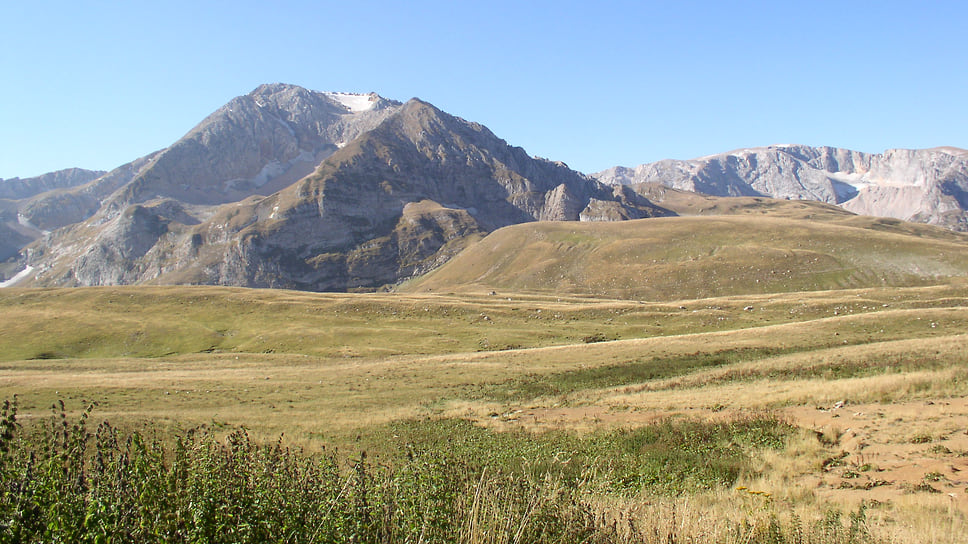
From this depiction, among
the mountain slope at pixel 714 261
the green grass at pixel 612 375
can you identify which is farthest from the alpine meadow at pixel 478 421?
the mountain slope at pixel 714 261

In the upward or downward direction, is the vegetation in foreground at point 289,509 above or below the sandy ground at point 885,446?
above

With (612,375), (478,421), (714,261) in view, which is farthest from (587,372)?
(714,261)

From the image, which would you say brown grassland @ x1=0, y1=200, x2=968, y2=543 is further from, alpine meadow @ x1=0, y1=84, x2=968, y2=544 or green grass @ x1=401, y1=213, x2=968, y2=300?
green grass @ x1=401, y1=213, x2=968, y2=300

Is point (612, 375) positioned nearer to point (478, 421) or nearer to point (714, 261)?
point (478, 421)

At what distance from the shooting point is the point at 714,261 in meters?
143

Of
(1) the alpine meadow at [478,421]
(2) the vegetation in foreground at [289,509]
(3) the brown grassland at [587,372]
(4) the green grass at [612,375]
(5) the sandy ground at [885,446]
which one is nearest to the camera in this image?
(2) the vegetation in foreground at [289,509]

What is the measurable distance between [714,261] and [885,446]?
446 feet

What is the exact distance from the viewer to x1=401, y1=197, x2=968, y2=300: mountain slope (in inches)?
4906

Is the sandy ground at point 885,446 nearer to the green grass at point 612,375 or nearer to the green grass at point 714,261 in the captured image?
the green grass at point 612,375

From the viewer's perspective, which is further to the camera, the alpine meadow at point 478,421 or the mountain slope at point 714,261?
the mountain slope at point 714,261

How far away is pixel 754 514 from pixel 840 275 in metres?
137

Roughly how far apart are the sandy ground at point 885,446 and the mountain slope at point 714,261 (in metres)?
111

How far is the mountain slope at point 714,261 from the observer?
125 metres

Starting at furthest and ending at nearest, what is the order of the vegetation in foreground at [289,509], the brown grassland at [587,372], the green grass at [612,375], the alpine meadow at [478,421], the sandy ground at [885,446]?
the green grass at [612,375], the brown grassland at [587,372], the sandy ground at [885,446], the alpine meadow at [478,421], the vegetation in foreground at [289,509]
